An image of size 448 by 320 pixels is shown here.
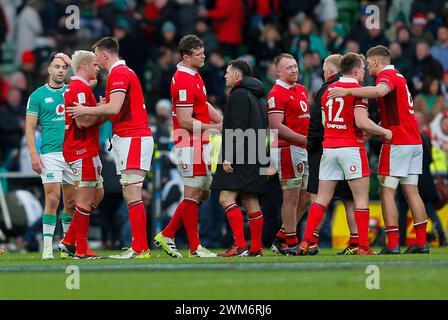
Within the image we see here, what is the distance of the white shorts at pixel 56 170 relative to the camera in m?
16.6

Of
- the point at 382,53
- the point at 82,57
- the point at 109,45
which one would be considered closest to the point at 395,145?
the point at 382,53

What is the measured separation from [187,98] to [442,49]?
10.8 meters

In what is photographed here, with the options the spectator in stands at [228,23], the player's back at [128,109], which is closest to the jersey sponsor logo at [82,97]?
the player's back at [128,109]

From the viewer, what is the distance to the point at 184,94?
16016 mm

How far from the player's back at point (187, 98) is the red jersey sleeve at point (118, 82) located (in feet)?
2.33

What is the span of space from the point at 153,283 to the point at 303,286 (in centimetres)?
140

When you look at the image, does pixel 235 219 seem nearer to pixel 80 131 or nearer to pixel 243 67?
pixel 243 67

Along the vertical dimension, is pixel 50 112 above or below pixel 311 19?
below

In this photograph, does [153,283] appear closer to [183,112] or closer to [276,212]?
[183,112]

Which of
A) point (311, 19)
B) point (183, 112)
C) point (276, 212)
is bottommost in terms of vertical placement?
point (276, 212)

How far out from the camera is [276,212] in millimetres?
21891
